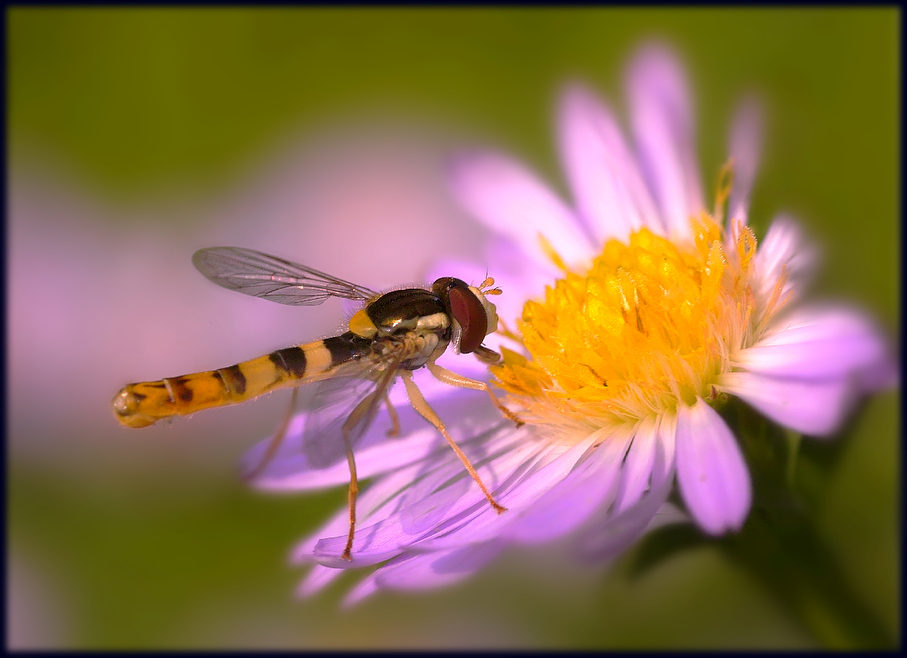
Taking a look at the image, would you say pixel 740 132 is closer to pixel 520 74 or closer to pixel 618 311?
pixel 618 311

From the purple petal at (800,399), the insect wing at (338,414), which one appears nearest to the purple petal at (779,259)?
the purple petal at (800,399)

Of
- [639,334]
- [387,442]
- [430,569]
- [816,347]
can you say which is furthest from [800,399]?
[387,442]

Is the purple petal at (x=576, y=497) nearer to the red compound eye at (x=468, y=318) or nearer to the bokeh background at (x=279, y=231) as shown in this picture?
the red compound eye at (x=468, y=318)

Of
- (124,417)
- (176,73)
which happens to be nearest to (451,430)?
(124,417)

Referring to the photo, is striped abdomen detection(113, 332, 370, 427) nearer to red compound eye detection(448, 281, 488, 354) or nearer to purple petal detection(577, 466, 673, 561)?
red compound eye detection(448, 281, 488, 354)

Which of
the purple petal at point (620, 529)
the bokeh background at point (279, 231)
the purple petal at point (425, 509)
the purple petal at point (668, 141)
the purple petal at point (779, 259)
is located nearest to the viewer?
the purple petal at point (620, 529)

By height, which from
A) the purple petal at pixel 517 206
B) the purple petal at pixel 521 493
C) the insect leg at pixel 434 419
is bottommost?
the purple petal at pixel 521 493
